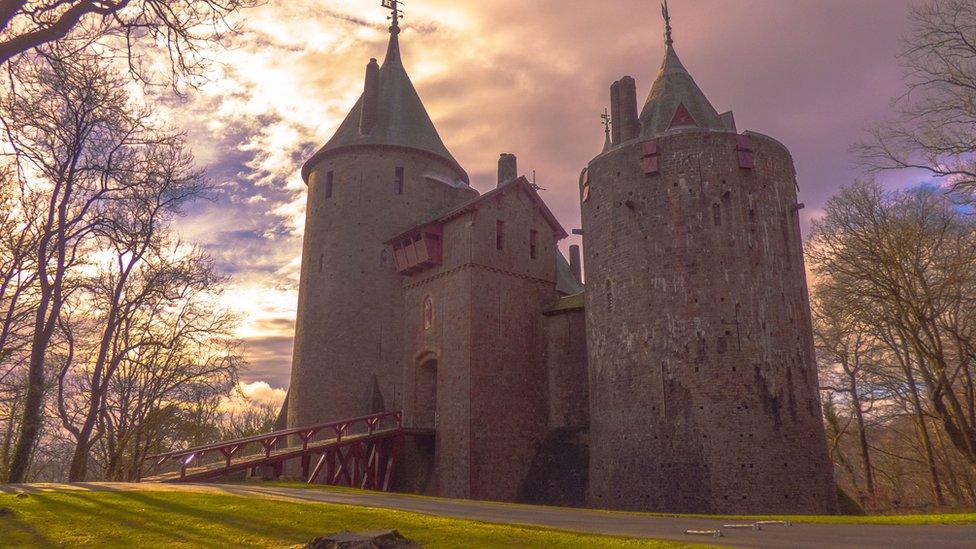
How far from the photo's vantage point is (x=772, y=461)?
56.7ft

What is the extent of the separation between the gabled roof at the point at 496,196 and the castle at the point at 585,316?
13cm

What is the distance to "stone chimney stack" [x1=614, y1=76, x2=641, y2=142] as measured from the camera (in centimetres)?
2355

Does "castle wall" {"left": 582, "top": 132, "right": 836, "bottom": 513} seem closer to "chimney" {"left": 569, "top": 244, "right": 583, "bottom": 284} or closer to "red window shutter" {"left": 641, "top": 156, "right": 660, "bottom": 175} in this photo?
"red window shutter" {"left": 641, "top": 156, "right": 660, "bottom": 175}

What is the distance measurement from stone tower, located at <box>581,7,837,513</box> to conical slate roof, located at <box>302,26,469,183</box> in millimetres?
13053

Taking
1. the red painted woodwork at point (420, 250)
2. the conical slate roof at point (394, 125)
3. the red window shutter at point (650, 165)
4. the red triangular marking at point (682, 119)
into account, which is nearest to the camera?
the red window shutter at point (650, 165)

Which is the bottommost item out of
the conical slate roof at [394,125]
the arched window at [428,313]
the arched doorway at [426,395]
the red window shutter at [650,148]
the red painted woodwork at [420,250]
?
the arched doorway at [426,395]

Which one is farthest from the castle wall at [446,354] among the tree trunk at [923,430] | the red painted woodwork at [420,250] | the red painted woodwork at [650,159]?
the tree trunk at [923,430]

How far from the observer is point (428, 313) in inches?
1056

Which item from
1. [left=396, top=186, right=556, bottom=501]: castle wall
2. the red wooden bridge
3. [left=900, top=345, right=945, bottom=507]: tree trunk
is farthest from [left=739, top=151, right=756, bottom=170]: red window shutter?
the red wooden bridge

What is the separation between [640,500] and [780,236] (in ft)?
29.6

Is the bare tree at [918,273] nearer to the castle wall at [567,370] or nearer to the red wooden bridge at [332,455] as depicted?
the castle wall at [567,370]

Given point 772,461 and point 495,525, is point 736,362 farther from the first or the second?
point 495,525

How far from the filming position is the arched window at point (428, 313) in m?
26.5

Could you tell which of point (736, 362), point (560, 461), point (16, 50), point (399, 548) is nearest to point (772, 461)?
point (736, 362)
